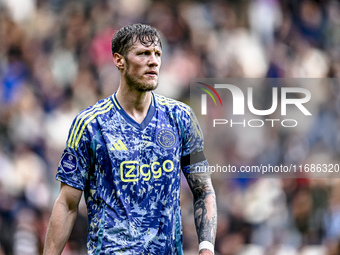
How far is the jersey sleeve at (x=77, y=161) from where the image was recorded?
4.09 metres

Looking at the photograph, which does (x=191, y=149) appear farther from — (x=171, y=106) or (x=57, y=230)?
(x=57, y=230)

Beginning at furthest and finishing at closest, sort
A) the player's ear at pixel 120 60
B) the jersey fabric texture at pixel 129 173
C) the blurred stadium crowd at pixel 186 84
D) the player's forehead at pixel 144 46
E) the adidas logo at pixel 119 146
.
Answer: the blurred stadium crowd at pixel 186 84 → the player's ear at pixel 120 60 → the player's forehead at pixel 144 46 → the adidas logo at pixel 119 146 → the jersey fabric texture at pixel 129 173

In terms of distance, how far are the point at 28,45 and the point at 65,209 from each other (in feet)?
18.7

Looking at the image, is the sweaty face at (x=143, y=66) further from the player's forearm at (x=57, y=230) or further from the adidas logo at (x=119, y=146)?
the player's forearm at (x=57, y=230)

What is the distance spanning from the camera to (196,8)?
9.30 m

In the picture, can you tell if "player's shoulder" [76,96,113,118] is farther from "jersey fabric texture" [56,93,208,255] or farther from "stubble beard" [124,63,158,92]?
"stubble beard" [124,63,158,92]

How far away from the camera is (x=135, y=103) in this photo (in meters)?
4.27

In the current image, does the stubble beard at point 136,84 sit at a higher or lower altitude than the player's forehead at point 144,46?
lower

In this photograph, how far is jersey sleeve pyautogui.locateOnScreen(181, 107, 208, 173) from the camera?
4242 millimetres

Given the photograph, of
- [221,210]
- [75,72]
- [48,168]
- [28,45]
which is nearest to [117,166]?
[221,210]

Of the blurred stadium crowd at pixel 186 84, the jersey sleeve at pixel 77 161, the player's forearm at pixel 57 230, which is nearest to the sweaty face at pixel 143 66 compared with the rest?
the jersey sleeve at pixel 77 161

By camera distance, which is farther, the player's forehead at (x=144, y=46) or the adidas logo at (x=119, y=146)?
the player's forehead at (x=144, y=46)

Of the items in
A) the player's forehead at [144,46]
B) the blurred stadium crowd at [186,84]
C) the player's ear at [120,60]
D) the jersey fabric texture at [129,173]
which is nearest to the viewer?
the jersey fabric texture at [129,173]

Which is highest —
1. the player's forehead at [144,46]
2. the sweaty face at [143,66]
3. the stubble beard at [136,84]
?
Result: the player's forehead at [144,46]
